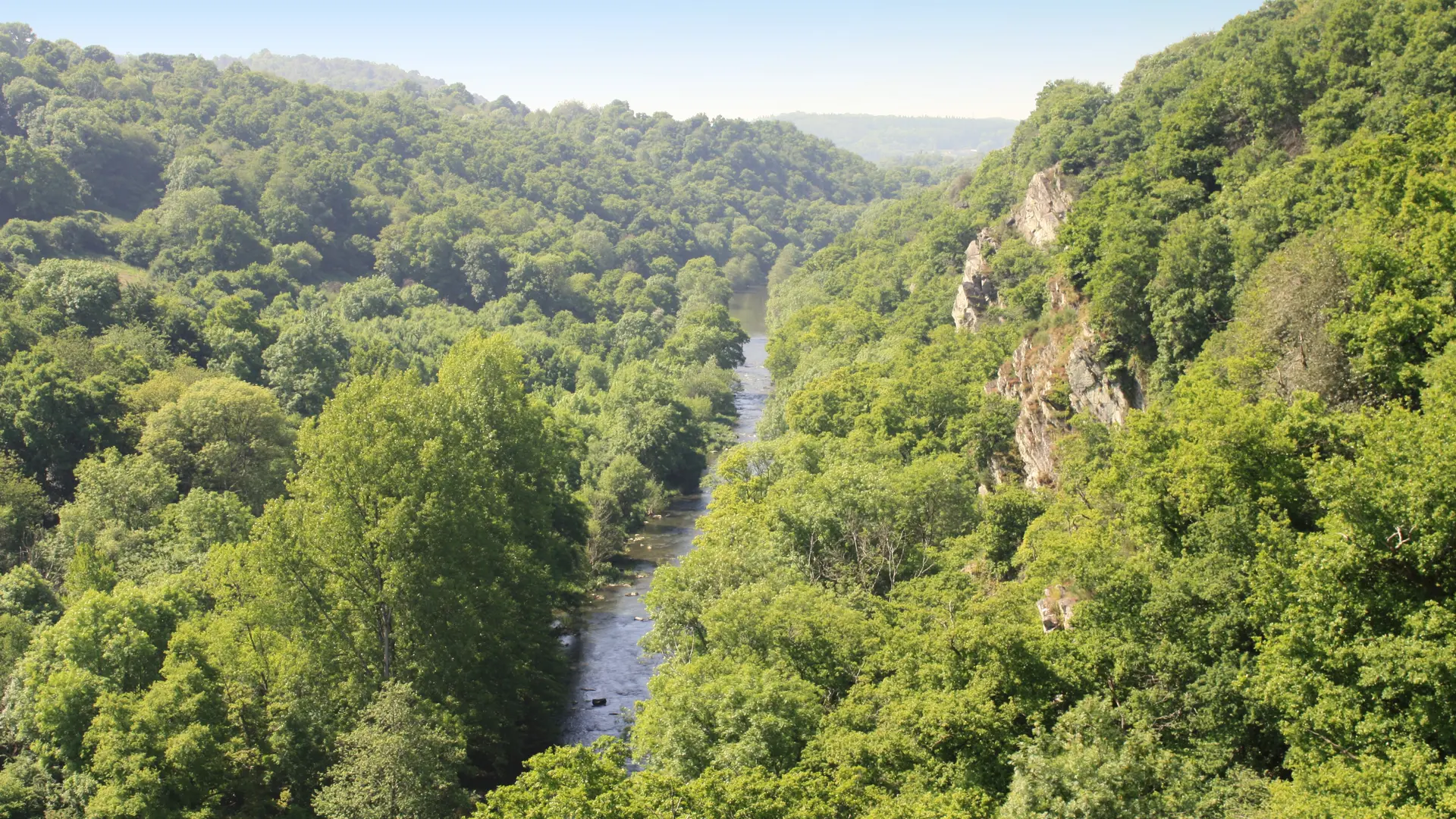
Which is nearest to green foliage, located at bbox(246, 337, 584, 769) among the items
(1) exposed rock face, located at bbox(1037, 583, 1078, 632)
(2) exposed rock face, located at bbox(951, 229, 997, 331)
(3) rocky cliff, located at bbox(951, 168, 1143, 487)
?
(1) exposed rock face, located at bbox(1037, 583, 1078, 632)

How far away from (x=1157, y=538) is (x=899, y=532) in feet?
60.0

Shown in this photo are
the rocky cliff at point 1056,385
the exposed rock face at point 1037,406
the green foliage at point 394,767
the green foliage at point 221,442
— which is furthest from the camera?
the green foliage at point 221,442

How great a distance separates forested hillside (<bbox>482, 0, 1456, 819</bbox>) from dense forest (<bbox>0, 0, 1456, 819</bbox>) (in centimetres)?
16

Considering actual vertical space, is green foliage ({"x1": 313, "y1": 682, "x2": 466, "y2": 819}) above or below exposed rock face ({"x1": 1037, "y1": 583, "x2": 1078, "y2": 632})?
below

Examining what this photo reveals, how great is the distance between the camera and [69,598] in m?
47.3

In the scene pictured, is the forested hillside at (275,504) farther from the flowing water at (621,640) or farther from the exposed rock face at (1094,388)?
the exposed rock face at (1094,388)

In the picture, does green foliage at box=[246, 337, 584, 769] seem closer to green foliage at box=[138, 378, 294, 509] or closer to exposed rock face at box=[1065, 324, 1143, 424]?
green foliage at box=[138, 378, 294, 509]

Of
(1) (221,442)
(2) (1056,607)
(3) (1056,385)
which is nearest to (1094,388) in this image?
(3) (1056,385)

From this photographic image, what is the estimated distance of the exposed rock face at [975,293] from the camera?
83.6 meters

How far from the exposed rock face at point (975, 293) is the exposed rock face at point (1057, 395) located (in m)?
Result: 21.9

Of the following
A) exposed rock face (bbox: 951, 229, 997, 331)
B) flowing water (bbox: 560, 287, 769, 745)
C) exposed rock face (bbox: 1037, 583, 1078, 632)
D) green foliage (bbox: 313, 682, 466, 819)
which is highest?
exposed rock face (bbox: 951, 229, 997, 331)

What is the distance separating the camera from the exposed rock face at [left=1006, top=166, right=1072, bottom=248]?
3174 inches

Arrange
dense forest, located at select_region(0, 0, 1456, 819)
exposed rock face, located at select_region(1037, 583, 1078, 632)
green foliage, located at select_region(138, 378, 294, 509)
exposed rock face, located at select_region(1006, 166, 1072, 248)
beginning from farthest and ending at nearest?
1. exposed rock face, located at select_region(1006, 166, 1072, 248)
2. green foliage, located at select_region(138, 378, 294, 509)
3. exposed rock face, located at select_region(1037, 583, 1078, 632)
4. dense forest, located at select_region(0, 0, 1456, 819)

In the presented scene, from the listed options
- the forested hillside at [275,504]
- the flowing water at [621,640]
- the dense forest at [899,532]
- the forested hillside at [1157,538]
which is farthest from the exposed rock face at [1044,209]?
the flowing water at [621,640]
